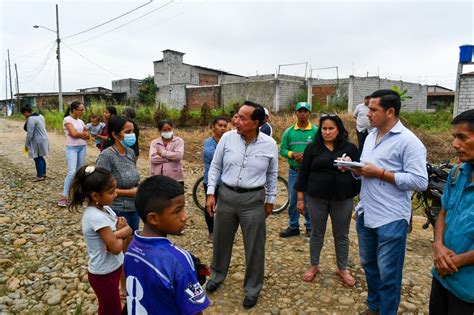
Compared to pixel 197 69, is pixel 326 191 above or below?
below

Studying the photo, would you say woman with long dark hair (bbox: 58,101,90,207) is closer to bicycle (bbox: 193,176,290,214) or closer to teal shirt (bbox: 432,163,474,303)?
bicycle (bbox: 193,176,290,214)

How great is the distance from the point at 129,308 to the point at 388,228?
1919 mm

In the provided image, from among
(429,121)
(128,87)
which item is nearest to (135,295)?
(429,121)

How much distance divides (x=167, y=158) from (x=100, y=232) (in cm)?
220

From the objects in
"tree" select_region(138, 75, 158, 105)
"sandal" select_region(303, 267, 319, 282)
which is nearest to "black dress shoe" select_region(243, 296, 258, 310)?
"sandal" select_region(303, 267, 319, 282)

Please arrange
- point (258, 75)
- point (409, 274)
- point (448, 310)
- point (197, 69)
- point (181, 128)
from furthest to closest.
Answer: point (197, 69), point (258, 75), point (181, 128), point (409, 274), point (448, 310)

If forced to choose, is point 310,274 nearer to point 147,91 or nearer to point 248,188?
point 248,188

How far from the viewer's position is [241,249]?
4.53 metres

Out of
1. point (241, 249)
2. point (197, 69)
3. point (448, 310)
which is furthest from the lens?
point (197, 69)

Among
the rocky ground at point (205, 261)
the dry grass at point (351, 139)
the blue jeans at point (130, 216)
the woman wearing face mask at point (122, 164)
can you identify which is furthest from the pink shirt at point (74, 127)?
the dry grass at point (351, 139)

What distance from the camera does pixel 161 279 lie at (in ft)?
5.13

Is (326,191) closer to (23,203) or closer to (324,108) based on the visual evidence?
(23,203)

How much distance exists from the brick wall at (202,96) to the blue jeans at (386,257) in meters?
23.2

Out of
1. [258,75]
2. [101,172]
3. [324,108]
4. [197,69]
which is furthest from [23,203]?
[197,69]
